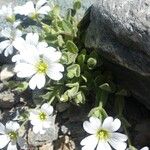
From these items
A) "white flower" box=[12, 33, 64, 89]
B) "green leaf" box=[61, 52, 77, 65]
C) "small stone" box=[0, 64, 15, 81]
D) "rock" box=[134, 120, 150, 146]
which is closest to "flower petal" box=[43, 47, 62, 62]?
"white flower" box=[12, 33, 64, 89]

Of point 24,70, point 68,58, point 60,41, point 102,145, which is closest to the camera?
point 102,145

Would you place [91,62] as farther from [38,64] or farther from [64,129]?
[64,129]

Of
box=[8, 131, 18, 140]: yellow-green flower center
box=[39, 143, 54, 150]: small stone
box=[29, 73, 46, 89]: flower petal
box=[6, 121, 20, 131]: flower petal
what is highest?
box=[29, 73, 46, 89]: flower petal

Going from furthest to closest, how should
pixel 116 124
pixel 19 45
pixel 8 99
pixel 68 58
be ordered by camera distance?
pixel 8 99 → pixel 68 58 → pixel 19 45 → pixel 116 124

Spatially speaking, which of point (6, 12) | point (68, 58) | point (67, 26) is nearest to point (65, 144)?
point (68, 58)

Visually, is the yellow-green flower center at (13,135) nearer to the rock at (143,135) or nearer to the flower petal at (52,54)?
the flower petal at (52,54)

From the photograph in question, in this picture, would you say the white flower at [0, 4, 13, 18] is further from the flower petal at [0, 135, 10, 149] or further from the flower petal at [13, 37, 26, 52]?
the flower petal at [0, 135, 10, 149]

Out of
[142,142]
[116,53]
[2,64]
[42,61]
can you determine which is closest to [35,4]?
[2,64]

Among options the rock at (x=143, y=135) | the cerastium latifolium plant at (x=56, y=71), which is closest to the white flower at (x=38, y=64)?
the cerastium latifolium plant at (x=56, y=71)
